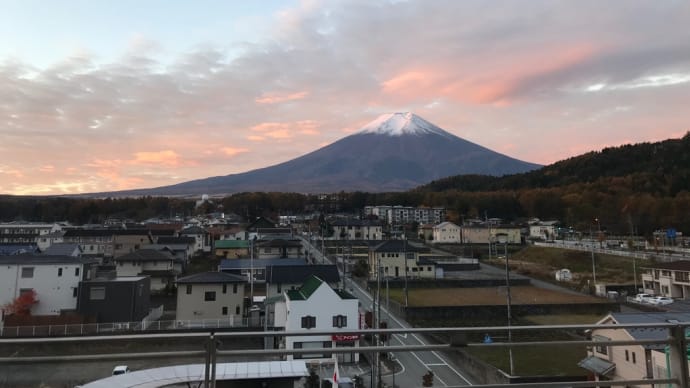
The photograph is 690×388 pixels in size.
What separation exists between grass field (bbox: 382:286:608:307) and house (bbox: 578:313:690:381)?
26.0 feet

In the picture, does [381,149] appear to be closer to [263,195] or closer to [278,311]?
[263,195]

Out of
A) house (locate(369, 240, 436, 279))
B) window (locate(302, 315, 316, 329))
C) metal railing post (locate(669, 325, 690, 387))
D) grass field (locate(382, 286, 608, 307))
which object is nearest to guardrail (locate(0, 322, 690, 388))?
metal railing post (locate(669, 325, 690, 387))

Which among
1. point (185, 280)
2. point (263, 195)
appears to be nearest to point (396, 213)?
point (263, 195)

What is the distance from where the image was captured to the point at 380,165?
140 meters

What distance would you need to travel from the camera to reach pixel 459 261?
1030 inches

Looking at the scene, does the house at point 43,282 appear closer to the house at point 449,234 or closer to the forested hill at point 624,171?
the house at point 449,234

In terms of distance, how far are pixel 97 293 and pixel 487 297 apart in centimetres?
1392

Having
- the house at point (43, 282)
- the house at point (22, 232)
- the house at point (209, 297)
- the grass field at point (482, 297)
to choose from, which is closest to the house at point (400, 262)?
the grass field at point (482, 297)

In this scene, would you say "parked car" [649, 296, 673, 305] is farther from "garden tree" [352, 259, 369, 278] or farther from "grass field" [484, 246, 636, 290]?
"garden tree" [352, 259, 369, 278]

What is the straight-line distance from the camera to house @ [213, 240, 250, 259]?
2795cm

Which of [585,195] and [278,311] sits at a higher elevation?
[585,195]

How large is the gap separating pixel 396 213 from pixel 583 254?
120 feet

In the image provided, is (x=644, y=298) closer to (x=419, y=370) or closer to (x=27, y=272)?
(x=419, y=370)

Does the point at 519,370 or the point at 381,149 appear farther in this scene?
the point at 381,149
